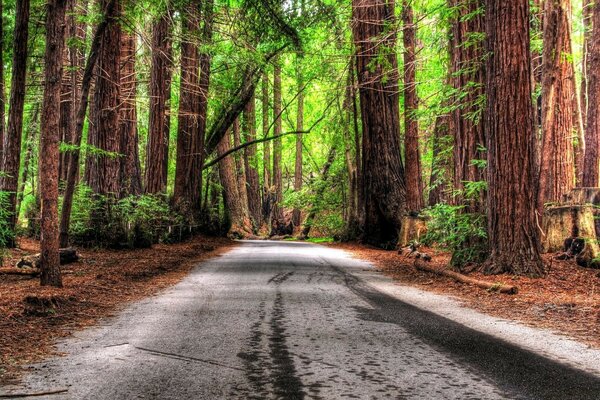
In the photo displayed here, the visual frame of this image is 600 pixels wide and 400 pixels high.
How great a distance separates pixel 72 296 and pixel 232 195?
83.4ft

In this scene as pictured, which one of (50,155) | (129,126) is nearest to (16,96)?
(129,126)

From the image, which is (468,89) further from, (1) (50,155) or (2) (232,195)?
(2) (232,195)

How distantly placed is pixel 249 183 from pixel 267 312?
3309 centimetres

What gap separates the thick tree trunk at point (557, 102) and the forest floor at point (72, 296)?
372 inches

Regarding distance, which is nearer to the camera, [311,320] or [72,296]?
[311,320]

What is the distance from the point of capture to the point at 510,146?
954 cm

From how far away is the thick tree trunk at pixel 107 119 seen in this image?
14.1m

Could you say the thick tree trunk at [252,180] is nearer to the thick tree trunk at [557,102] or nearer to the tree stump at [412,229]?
the tree stump at [412,229]

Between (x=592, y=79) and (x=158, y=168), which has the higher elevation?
(x=592, y=79)

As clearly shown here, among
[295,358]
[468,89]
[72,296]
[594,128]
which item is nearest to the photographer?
[295,358]

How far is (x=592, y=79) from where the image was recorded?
→ 664 inches

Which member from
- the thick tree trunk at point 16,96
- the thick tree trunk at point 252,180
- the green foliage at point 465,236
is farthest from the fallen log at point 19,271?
the thick tree trunk at point 252,180

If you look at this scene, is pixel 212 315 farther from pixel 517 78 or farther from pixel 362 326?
pixel 517 78

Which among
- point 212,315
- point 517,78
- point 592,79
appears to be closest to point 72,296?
point 212,315
